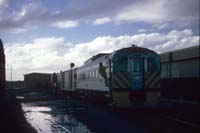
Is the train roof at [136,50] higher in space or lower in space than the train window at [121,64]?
higher

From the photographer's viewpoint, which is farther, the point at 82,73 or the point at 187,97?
the point at 82,73

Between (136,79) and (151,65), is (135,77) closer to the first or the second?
(136,79)

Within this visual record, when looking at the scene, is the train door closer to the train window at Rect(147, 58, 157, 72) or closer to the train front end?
the train front end

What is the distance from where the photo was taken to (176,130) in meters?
12.2

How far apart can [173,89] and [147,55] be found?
11.1m

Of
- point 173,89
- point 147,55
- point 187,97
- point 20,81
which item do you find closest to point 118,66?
point 147,55

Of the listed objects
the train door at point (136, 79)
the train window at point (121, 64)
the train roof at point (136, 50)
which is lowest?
the train door at point (136, 79)

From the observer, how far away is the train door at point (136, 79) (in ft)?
60.0

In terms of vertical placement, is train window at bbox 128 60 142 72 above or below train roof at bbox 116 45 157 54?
below

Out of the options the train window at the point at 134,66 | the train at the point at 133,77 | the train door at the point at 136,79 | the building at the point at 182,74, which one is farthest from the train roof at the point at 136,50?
the building at the point at 182,74

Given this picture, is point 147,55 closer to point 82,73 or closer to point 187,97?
point 187,97

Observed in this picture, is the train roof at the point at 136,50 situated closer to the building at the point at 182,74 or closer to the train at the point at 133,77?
the train at the point at 133,77

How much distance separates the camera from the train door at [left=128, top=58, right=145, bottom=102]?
18.3 meters

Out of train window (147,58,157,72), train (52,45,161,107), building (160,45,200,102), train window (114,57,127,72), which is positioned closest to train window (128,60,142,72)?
train (52,45,161,107)
